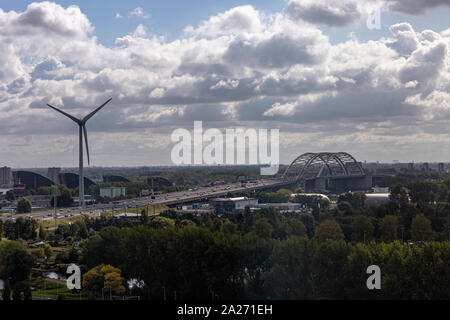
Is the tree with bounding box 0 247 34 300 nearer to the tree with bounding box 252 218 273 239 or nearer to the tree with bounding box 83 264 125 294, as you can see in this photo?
the tree with bounding box 83 264 125 294

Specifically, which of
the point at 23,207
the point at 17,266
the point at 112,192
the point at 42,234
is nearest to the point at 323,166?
the point at 112,192

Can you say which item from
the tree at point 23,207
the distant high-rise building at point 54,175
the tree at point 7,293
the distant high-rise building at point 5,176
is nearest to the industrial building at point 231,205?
the tree at point 23,207

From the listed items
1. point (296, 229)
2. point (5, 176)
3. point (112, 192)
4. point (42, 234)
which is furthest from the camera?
point (5, 176)

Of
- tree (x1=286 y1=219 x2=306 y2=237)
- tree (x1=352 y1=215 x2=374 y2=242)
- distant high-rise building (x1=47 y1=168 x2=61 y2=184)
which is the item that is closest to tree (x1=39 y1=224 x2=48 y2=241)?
tree (x1=286 y1=219 x2=306 y2=237)

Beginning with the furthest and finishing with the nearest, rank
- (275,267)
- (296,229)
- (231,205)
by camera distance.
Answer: (231,205) < (296,229) < (275,267)

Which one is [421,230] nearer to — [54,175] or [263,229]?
[263,229]

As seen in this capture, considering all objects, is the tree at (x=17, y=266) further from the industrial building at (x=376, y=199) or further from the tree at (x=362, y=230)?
the industrial building at (x=376, y=199)
